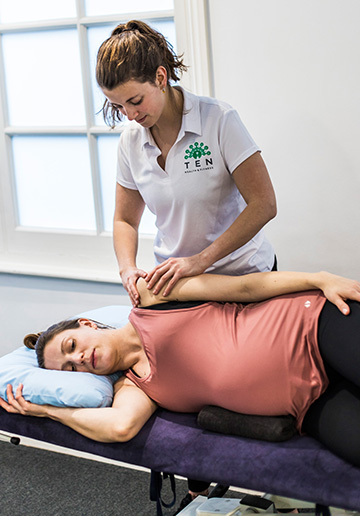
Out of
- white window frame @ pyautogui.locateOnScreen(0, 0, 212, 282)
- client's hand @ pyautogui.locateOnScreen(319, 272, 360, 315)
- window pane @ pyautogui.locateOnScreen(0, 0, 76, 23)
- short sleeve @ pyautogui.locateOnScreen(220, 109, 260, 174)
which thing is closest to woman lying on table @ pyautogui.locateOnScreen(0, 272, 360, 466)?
client's hand @ pyautogui.locateOnScreen(319, 272, 360, 315)

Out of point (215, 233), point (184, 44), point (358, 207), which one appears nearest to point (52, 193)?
point (184, 44)

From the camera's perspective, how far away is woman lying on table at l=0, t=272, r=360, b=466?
1673mm

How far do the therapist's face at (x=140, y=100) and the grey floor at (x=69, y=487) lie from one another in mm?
1496

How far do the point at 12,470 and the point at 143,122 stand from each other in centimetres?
174

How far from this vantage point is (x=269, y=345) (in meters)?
1.73

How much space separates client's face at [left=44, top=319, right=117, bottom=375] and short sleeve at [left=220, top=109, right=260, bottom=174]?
67 cm

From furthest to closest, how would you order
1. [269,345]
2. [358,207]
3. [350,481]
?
1. [358,207]
2. [269,345]
3. [350,481]

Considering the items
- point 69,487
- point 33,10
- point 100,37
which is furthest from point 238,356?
point 33,10

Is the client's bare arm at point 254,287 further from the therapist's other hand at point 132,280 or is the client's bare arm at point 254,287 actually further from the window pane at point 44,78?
the window pane at point 44,78

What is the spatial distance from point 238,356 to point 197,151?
0.62m

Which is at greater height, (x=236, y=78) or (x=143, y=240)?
(x=236, y=78)

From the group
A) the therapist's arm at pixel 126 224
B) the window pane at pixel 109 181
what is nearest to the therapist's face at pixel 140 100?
the therapist's arm at pixel 126 224

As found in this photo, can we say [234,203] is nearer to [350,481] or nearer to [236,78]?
[236,78]

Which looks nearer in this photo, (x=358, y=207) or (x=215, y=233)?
(x=215, y=233)
